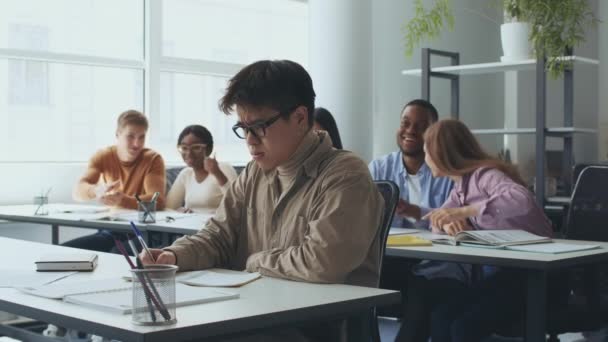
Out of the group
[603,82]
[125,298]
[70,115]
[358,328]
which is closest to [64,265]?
[125,298]

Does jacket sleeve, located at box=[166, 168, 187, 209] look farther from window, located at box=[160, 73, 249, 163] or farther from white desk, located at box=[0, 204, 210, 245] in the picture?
window, located at box=[160, 73, 249, 163]

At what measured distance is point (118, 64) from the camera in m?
5.64

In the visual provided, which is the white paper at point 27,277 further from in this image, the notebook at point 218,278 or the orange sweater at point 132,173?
the orange sweater at point 132,173

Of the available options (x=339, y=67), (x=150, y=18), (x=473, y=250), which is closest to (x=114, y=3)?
(x=150, y=18)

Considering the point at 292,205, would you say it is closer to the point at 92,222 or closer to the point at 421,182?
the point at 421,182

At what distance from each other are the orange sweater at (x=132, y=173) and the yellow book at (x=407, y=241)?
211cm

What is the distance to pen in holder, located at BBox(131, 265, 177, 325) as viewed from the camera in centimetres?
145

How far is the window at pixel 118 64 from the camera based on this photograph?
5195 millimetres

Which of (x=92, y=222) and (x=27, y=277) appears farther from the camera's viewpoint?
(x=92, y=222)

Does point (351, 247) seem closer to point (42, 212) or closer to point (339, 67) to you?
point (42, 212)

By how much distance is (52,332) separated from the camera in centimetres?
392

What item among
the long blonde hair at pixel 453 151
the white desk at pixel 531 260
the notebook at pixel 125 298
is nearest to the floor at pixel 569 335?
the long blonde hair at pixel 453 151

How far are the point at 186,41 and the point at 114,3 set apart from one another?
670 millimetres

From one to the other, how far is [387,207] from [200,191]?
2599 mm
